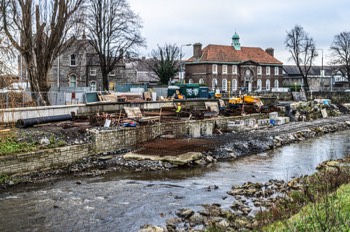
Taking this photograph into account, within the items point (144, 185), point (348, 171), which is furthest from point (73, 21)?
point (348, 171)

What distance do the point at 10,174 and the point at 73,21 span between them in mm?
16673

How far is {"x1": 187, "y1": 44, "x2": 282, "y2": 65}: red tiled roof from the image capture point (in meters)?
68.6

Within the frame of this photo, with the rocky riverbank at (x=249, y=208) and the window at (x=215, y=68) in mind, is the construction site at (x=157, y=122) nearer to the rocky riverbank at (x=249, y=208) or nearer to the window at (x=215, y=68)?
the rocky riverbank at (x=249, y=208)

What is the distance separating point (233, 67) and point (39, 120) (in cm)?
5252

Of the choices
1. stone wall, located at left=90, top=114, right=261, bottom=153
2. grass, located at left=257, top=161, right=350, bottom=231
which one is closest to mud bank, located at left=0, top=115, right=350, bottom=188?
stone wall, located at left=90, top=114, right=261, bottom=153

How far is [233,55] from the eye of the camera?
234 feet

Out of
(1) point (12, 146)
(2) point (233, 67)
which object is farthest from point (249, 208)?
(2) point (233, 67)

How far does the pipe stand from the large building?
143ft

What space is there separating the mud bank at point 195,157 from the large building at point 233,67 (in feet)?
122

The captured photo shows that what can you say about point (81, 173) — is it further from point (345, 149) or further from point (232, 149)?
point (345, 149)

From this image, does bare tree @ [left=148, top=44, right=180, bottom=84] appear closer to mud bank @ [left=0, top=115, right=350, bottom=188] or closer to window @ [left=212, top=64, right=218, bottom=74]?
window @ [left=212, top=64, right=218, bottom=74]

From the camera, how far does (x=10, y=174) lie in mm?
16312

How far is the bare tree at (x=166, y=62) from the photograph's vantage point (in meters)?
61.8

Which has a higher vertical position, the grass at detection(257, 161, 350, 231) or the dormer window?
the dormer window
